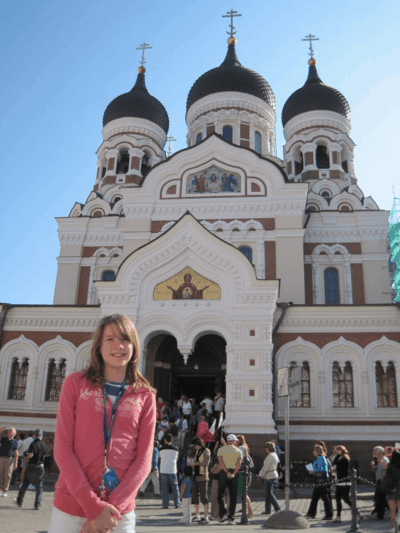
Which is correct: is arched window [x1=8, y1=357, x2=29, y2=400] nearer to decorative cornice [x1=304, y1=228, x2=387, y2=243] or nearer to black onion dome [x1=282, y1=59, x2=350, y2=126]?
decorative cornice [x1=304, y1=228, x2=387, y2=243]

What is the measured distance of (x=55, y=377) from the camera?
16719 mm

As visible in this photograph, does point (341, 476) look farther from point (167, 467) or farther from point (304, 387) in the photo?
point (304, 387)

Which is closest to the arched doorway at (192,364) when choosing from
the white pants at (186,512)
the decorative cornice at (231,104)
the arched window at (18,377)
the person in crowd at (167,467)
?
the arched window at (18,377)

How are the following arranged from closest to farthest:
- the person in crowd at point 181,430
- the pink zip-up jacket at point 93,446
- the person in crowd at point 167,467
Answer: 1. the pink zip-up jacket at point 93,446
2. the person in crowd at point 167,467
3. the person in crowd at point 181,430

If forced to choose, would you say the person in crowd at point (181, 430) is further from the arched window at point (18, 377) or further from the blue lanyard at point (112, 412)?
the blue lanyard at point (112, 412)

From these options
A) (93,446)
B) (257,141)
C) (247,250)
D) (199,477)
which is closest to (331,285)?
(247,250)

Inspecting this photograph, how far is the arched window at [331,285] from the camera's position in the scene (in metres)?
21.2

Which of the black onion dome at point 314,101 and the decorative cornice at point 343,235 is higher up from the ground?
the black onion dome at point 314,101

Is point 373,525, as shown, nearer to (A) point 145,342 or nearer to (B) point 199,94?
(A) point 145,342

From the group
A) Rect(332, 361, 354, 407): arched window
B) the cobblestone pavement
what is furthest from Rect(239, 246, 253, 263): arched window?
the cobblestone pavement

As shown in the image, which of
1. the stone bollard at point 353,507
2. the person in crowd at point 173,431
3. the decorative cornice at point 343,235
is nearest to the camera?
the stone bollard at point 353,507

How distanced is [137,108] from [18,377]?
612 inches

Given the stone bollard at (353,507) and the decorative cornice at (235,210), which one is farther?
the decorative cornice at (235,210)

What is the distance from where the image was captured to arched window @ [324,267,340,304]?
21153mm
